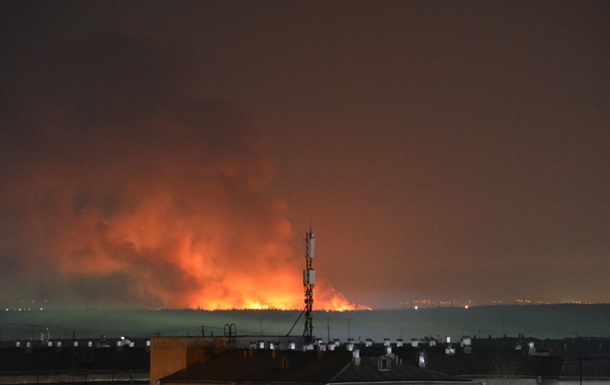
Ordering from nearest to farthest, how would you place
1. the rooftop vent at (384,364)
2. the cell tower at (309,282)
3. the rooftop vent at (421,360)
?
the rooftop vent at (384,364)
the rooftop vent at (421,360)
the cell tower at (309,282)

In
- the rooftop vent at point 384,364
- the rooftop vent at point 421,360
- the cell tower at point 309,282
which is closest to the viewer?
the rooftop vent at point 384,364

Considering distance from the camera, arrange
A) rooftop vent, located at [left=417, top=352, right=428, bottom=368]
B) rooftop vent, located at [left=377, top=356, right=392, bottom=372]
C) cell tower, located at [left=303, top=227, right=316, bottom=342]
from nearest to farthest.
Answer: rooftop vent, located at [left=377, top=356, right=392, bottom=372] → rooftop vent, located at [left=417, top=352, right=428, bottom=368] → cell tower, located at [left=303, top=227, right=316, bottom=342]

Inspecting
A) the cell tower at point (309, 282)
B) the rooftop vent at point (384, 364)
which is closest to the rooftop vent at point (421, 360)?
the rooftop vent at point (384, 364)

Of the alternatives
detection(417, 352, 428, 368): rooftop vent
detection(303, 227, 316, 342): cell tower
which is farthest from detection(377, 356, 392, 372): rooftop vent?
detection(303, 227, 316, 342): cell tower

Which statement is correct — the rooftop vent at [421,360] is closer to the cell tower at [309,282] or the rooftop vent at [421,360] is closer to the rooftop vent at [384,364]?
the rooftop vent at [384,364]

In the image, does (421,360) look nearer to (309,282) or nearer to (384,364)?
(384,364)

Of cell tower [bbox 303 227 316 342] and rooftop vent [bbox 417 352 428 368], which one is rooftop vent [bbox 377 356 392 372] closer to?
rooftop vent [bbox 417 352 428 368]

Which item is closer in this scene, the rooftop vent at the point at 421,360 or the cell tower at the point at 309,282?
the rooftop vent at the point at 421,360

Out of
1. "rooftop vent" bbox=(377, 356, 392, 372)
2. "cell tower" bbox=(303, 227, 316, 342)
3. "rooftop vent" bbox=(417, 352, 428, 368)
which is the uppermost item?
"cell tower" bbox=(303, 227, 316, 342)

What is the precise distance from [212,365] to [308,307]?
70.5 ft

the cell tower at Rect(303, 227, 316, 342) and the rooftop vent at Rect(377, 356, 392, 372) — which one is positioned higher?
the cell tower at Rect(303, 227, 316, 342)

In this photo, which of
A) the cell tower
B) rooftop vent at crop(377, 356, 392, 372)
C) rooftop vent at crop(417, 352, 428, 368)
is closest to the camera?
rooftop vent at crop(377, 356, 392, 372)

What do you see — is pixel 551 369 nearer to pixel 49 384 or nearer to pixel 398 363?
pixel 398 363

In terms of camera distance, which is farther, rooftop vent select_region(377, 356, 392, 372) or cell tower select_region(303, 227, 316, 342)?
cell tower select_region(303, 227, 316, 342)
